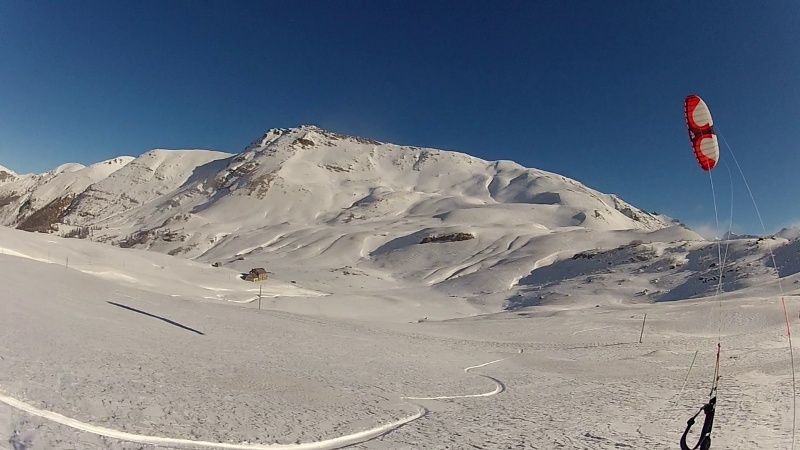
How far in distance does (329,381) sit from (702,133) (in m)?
11.1

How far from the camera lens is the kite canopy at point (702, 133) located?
12367 mm

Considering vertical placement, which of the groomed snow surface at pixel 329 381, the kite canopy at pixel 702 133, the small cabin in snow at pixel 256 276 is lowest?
the groomed snow surface at pixel 329 381

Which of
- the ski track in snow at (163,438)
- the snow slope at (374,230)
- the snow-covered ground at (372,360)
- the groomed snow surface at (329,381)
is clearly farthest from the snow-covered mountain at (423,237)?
the ski track in snow at (163,438)

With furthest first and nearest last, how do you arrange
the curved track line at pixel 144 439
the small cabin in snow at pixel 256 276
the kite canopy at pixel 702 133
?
the small cabin in snow at pixel 256 276 < the kite canopy at pixel 702 133 < the curved track line at pixel 144 439

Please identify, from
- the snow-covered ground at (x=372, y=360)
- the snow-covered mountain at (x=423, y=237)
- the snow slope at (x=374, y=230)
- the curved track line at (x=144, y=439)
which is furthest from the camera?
the snow slope at (x=374, y=230)

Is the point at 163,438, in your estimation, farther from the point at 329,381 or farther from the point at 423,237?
the point at 423,237

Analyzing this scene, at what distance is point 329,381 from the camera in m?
13.3

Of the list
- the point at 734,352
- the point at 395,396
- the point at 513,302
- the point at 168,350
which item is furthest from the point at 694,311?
the point at 168,350

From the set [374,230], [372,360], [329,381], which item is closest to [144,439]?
[329,381]

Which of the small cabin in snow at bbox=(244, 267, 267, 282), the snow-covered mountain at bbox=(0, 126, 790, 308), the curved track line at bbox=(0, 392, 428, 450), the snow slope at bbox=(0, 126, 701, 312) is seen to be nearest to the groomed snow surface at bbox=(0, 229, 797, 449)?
the curved track line at bbox=(0, 392, 428, 450)

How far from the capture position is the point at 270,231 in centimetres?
12419

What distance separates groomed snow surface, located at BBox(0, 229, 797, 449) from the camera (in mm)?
8320

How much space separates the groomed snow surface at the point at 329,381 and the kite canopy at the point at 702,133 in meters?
5.79

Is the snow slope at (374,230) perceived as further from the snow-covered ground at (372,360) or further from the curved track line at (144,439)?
the curved track line at (144,439)
